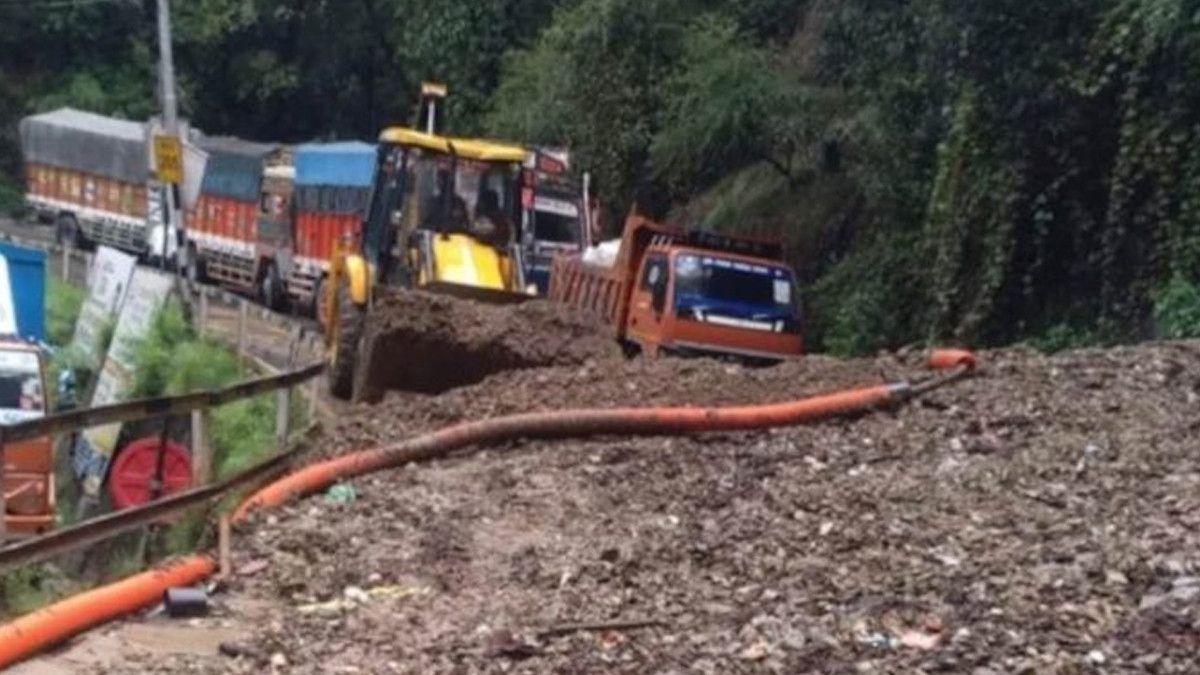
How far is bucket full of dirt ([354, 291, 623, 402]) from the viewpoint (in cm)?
1995

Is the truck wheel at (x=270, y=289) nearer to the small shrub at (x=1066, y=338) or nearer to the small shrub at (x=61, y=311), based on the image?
the small shrub at (x=61, y=311)

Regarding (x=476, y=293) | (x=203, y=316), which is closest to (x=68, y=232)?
(x=203, y=316)

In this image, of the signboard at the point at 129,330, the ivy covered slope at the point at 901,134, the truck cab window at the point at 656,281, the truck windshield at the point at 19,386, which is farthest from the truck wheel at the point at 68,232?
the truck windshield at the point at 19,386

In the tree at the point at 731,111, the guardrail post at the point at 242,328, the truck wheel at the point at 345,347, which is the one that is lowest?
the guardrail post at the point at 242,328

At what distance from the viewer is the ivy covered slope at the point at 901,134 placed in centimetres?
2344

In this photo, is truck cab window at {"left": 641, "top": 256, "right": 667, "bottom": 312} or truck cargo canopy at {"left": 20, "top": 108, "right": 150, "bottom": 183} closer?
truck cab window at {"left": 641, "top": 256, "right": 667, "bottom": 312}

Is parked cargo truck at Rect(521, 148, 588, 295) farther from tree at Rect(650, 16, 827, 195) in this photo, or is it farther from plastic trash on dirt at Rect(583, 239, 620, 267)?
tree at Rect(650, 16, 827, 195)

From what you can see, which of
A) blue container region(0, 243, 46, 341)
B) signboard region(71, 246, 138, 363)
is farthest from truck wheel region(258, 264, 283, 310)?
blue container region(0, 243, 46, 341)

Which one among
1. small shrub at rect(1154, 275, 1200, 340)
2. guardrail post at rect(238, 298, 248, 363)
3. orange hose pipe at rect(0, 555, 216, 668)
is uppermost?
small shrub at rect(1154, 275, 1200, 340)

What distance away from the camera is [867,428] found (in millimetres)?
13234

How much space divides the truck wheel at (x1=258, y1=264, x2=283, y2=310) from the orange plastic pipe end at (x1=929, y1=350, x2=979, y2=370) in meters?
32.8

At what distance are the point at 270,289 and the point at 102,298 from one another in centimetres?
1513

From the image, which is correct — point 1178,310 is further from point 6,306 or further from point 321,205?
point 321,205

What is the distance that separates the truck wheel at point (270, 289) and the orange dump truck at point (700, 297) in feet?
64.6
